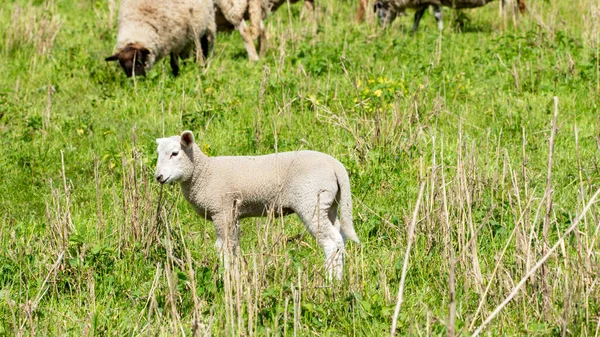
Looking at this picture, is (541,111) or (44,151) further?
(541,111)

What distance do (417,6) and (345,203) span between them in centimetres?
871

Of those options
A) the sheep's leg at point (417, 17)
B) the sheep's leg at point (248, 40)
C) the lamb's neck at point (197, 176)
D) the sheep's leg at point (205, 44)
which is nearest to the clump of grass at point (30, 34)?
the sheep's leg at point (205, 44)

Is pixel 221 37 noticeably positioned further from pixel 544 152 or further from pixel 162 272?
pixel 162 272

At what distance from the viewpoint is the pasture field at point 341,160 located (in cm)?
434

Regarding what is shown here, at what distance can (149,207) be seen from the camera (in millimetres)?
5250

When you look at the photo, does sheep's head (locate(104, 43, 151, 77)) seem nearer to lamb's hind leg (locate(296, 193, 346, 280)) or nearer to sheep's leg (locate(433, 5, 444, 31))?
sheep's leg (locate(433, 5, 444, 31))

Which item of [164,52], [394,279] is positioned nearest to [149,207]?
[394,279]

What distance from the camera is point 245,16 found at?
40.4ft

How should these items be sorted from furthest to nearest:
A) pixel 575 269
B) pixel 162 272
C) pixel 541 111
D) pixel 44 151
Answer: pixel 541 111
pixel 44 151
pixel 162 272
pixel 575 269

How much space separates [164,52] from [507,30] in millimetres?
4442

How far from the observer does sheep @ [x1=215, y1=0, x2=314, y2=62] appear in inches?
460

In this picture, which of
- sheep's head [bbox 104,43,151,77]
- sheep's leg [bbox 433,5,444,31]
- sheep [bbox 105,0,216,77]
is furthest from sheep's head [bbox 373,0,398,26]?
sheep's head [bbox 104,43,151,77]

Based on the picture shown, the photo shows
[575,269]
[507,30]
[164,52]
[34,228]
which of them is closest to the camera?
[575,269]

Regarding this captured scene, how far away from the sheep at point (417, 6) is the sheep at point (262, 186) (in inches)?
308
